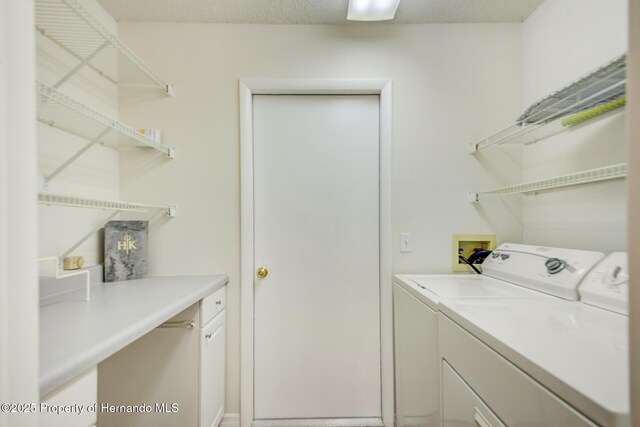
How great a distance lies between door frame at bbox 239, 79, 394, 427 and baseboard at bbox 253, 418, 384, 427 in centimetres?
3

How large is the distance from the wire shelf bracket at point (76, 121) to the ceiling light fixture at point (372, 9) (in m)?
1.27

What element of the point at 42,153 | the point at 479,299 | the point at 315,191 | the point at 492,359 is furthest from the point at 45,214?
the point at 479,299

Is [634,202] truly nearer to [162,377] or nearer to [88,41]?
[162,377]

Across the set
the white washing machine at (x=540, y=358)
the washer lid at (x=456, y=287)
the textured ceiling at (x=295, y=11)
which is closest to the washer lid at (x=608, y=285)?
the white washing machine at (x=540, y=358)

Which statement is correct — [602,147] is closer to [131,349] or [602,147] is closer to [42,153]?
[131,349]

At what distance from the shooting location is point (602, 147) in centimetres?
124

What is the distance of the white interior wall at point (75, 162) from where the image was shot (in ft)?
3.98

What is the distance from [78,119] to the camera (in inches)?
47.4

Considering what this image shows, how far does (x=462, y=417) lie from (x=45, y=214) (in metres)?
1.82

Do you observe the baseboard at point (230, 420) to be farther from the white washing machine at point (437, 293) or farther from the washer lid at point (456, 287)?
the washer lid at point (456, 287)

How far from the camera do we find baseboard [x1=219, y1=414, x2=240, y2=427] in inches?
64.4

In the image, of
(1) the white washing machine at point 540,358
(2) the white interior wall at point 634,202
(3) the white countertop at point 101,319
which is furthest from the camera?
(3) the white countertop at point 101,319

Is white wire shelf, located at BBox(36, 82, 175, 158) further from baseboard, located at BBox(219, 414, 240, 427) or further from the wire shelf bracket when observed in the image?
baseboard, located at BBox(219, 414, 240, 427)

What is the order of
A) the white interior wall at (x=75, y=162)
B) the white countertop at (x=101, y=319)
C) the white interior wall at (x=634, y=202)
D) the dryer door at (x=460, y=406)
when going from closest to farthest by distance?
the white interior wall at (x=634, y=202), the white countertop at (x=101, y=319), the dryer door at (x=460, y=406), the white interior wall at (x=75, y=162)
